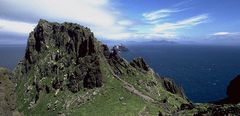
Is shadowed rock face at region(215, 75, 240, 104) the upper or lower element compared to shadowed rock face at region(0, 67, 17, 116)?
upper

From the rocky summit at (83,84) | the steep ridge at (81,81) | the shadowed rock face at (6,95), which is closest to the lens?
the rocky summit at (83,84)

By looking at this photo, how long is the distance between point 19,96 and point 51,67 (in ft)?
76.2

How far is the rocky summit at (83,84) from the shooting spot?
149500 millimetres

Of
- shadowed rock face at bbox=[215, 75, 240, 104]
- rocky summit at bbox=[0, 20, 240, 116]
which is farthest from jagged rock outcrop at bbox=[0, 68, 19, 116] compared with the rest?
shadowed rock face at bbox=[215, 75, 240, 104]

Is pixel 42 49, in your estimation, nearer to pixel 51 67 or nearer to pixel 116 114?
pixel 51 67

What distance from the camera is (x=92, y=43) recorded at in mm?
185750

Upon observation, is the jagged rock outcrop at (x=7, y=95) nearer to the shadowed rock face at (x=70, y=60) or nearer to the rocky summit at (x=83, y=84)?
the rocky summit at (x=83, y=84)

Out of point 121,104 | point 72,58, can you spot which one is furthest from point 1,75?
point 121,104

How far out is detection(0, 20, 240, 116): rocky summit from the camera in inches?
5886

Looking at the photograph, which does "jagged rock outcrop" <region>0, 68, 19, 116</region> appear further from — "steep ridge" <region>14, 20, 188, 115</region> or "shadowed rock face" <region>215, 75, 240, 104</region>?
"shadowed rock face" <region>215, 75, 240, 104</region>

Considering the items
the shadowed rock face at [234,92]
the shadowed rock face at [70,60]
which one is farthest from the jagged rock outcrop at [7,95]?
the shadowed rock face at [234,92]

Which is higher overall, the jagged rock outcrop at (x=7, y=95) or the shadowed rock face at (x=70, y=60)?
the shadowed rock face at (x=70, y=60)

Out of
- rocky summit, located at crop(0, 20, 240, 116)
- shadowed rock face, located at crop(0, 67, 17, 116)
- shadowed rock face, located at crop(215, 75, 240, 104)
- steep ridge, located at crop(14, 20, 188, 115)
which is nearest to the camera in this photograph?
shadowed rock face, located at crop(215, 75, 240, 104)

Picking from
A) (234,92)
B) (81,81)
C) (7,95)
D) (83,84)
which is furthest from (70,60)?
(234,92)
